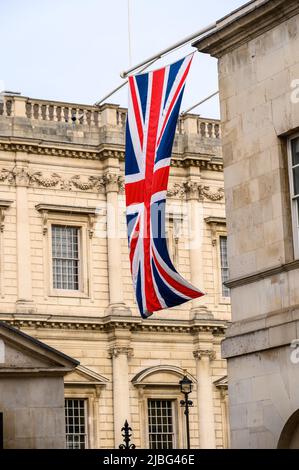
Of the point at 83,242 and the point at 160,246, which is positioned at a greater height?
the point at 83,242

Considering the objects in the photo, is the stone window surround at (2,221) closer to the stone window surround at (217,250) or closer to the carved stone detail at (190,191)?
the carved stone detail at (190,191)

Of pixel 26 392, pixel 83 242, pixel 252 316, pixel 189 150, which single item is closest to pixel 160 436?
pixel 83 242

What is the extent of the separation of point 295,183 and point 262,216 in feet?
2.39

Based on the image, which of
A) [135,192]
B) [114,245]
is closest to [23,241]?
[114,245]

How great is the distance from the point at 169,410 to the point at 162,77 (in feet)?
82.7

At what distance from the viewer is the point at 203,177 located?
4384cm

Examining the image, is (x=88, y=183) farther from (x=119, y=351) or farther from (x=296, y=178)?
(x=296, y=178)

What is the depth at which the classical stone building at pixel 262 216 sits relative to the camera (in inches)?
696

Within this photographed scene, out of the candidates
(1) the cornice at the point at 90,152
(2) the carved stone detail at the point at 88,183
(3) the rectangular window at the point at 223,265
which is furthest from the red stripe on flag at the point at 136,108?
(3) the rectangular window at the point at 223,265

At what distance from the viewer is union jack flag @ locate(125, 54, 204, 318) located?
698 inches

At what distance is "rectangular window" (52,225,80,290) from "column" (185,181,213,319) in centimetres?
400

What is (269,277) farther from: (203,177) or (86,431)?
(203,177)

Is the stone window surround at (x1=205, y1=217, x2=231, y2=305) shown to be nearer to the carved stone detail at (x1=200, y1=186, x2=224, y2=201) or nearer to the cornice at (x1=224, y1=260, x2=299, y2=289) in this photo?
the carved stone detail at (x1=200, y1=186, x2=224, y2=201)

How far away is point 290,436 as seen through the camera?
17625mm
